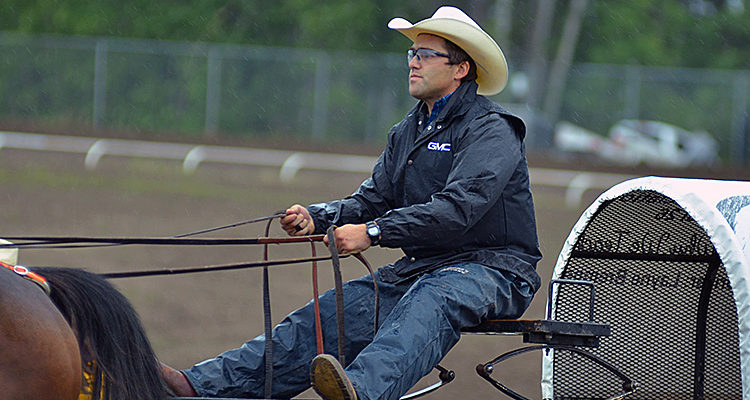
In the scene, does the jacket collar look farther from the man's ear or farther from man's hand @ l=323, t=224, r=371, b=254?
man's hand @ l=323, t=224, r=371, b=254

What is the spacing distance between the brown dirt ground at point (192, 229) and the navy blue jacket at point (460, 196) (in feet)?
7.83

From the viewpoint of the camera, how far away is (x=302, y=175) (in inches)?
674

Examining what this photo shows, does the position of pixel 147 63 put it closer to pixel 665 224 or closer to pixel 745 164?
pixel 745 164

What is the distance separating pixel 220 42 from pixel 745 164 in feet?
44.8

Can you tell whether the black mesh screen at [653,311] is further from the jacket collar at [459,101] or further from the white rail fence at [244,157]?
the white rail fence at [244,157]

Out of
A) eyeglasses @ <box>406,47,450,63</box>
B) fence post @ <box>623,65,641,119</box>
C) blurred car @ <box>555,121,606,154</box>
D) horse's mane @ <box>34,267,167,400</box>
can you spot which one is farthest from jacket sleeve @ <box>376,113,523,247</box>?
fence post @ <box>623,65,641,119</box>

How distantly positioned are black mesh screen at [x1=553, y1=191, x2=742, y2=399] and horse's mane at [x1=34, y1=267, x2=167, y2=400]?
7.88ft

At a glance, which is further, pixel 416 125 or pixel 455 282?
pixel 416 125

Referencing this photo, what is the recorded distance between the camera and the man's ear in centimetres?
496

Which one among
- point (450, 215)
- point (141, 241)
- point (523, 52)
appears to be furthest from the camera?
point (523, 52)

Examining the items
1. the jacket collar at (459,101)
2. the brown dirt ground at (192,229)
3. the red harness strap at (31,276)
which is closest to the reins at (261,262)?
the red harness strap at (31,276)

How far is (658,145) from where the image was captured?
23438 millimetres

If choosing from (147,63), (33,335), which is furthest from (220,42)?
(33,335)

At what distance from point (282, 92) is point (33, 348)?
20469 mm
